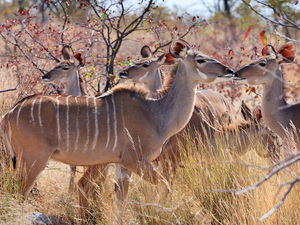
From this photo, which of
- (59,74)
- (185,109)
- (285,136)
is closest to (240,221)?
(185,109)

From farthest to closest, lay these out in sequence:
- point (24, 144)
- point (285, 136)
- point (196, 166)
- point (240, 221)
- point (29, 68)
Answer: point (29, 68)
point (285, 136)
point (196, 166)
point (24, 144)
point (240, 221)

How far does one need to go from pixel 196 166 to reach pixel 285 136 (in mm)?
1010

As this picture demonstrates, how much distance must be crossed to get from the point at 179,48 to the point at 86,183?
55.4 inches

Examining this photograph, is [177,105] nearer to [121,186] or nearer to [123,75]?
[121,186]

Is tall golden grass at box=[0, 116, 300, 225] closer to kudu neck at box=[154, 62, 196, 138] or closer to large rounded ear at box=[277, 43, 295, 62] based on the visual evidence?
kudu neck at box=[154, 62, 196, 138]

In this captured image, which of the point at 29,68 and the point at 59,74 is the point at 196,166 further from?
the point at 29,68

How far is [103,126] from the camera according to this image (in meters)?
3.82

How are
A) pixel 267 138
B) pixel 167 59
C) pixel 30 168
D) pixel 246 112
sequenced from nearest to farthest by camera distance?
pixel 30 168, pixel 267 138, pixel 246 112, pixel 167 59

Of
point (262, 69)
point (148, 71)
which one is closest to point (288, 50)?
point (262, 69)

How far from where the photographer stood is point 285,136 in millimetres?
4449

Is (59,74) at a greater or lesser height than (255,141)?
greater

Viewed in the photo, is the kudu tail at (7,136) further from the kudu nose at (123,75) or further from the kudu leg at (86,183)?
the kudu nose at (123,75)

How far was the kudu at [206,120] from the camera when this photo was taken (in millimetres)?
4562

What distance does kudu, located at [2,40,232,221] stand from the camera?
3637mm
